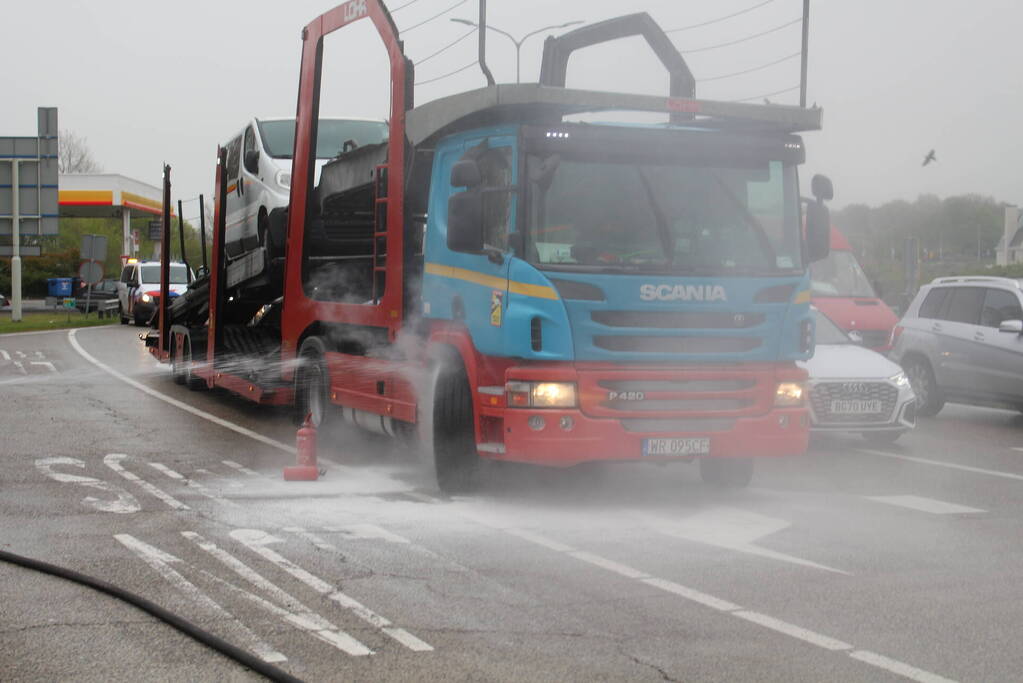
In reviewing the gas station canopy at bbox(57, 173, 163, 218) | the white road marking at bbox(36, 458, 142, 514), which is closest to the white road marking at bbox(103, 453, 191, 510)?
the white road marking at bbox(36, 458, 142, 514)

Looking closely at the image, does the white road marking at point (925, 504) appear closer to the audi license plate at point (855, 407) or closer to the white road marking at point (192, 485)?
the audi license plate at point (855, 407)

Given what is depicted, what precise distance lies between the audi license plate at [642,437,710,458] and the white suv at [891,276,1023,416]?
7238 mm

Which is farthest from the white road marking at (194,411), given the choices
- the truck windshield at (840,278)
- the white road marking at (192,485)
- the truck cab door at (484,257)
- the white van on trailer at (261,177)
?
the truck windshield at (840,278)

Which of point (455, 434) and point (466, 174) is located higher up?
point (466, 174)

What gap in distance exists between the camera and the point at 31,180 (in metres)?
41.9

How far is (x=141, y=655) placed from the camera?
17.1 ft

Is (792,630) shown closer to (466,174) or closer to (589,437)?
(589,437)

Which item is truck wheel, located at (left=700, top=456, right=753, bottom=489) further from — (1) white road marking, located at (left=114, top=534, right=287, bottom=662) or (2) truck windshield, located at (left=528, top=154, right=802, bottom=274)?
(1) white road marking, located at (left=114, top=534, right=287, bottom=662)

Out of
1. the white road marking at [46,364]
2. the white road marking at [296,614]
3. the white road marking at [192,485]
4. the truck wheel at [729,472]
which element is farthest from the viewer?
the white road marking at [46,364]

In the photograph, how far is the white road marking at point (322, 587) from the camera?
18.1 feet

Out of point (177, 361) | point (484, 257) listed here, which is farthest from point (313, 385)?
point (177, 361)

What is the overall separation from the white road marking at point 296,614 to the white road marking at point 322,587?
0.17 m

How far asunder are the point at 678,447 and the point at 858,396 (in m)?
4.26

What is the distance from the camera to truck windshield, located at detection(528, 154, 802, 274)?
8.69 metres
